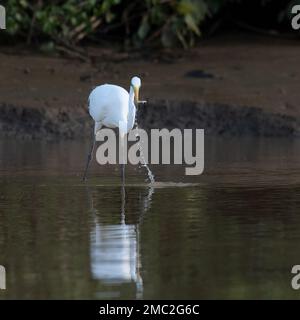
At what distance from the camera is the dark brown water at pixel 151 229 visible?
722 centimetres

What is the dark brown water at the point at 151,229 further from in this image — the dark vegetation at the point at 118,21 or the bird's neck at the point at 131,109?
the dark vegetation at the point at 118,21

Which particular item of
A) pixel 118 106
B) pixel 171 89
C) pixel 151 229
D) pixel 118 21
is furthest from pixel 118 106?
pixel 118 21

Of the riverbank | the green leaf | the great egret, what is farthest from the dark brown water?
the green leaf

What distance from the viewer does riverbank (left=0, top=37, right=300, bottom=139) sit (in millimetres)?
16188

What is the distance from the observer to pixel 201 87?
1708 cm

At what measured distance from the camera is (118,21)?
19562mm

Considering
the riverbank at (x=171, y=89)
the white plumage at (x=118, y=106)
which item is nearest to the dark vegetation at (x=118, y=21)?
the riverbank at (x=171, y=89)

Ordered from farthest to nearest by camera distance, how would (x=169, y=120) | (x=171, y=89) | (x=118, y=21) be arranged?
1. (x=118, y=21)
2. (x=171, y=89)
3. (x=169, y=120)

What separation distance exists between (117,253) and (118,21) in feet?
38.7

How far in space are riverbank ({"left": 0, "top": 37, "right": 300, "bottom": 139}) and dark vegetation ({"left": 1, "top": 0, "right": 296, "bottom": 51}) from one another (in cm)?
37

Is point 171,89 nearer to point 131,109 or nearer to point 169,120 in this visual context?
point 169,120

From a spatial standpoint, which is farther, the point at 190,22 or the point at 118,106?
the point at 190,22
